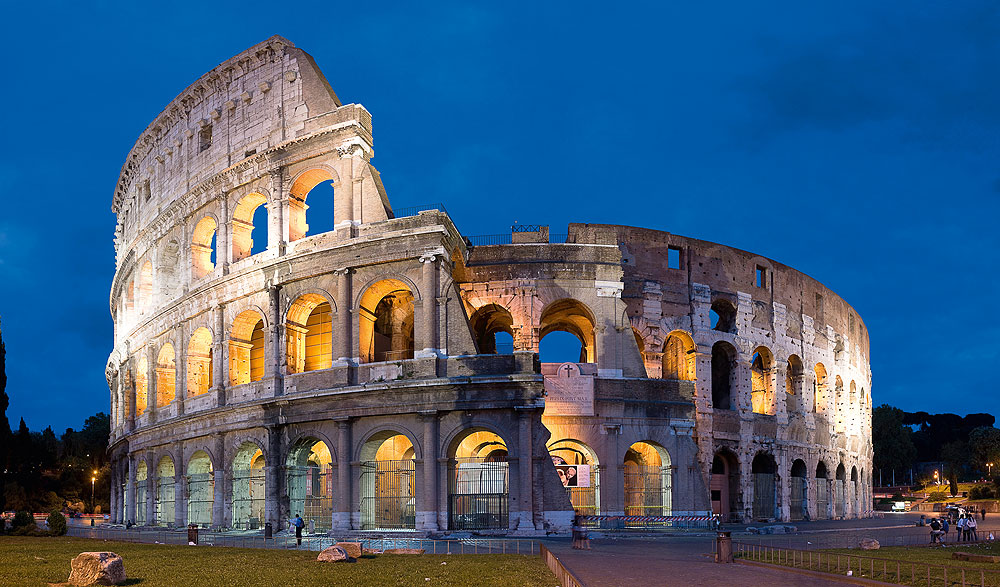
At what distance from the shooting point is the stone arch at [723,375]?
37.6 metres

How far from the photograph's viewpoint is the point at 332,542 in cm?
2470

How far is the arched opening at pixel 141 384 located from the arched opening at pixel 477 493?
1719 centimetres

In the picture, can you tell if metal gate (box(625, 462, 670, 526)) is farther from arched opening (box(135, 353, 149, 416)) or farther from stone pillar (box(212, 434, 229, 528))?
arched opening (box(135, 353, 149, 416))

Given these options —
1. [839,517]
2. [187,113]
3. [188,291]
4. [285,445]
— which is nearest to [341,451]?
[285,445]

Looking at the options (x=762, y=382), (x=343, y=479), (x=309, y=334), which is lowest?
(x=343, y=479)

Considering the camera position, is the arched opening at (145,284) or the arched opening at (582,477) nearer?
the arched opening at (582,477)

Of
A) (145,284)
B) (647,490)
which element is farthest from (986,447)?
(145,284)

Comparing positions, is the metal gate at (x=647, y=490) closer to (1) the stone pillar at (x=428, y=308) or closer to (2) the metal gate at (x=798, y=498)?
(1) the stone pillar at (x=428, y=308)

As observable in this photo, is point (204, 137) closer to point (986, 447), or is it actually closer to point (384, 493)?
point (384, 493)

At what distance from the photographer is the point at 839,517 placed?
4356 cm

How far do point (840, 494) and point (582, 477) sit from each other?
1998 cm

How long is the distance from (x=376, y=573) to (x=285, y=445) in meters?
14.2

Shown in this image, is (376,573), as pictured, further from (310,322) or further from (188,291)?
(188,291)

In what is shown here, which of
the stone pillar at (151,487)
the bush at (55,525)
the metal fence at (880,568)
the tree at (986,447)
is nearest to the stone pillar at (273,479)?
the bush at (55,525)
